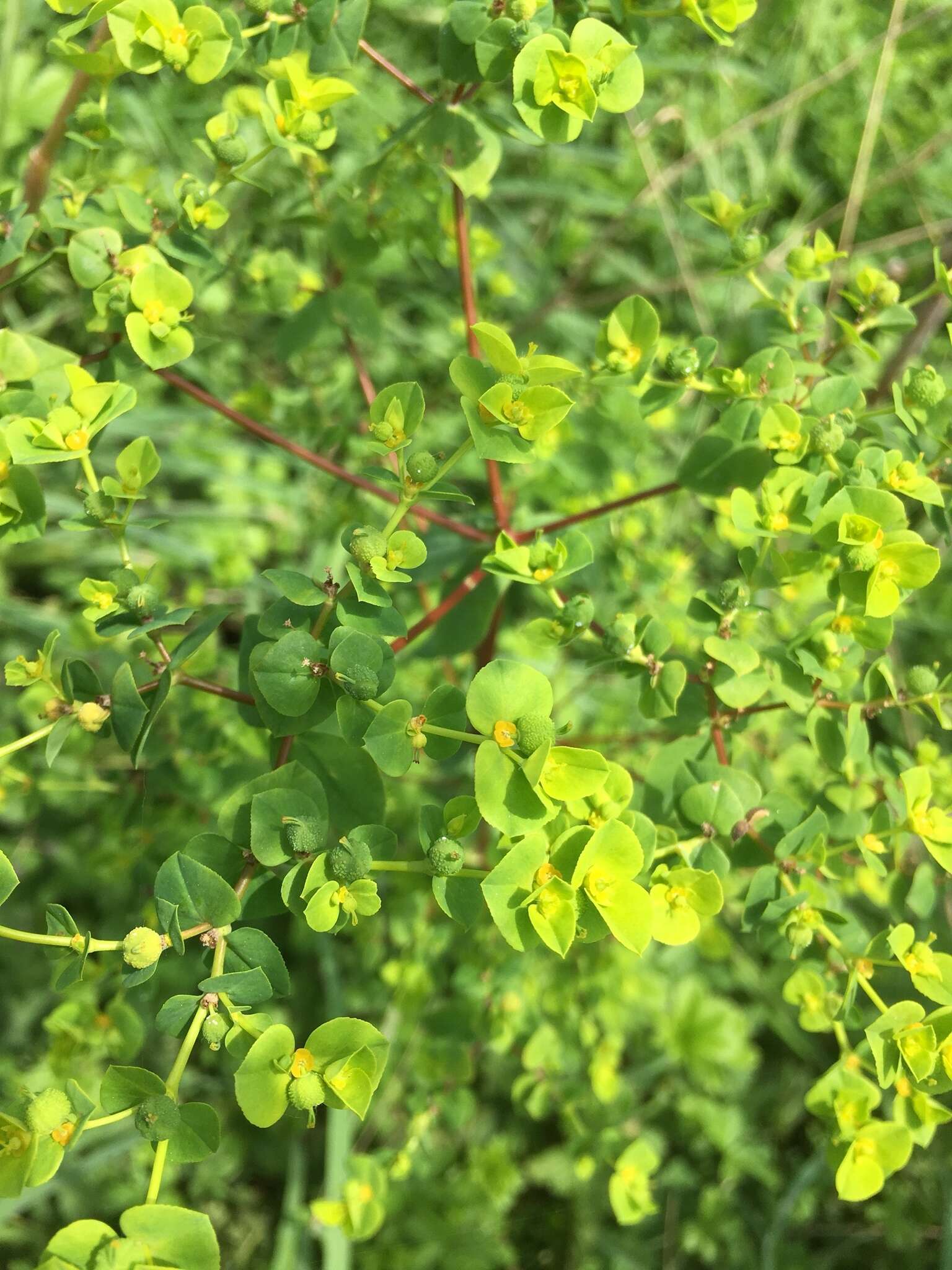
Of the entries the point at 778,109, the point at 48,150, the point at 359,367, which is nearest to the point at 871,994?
the point at 359,367

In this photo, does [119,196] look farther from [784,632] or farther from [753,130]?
[753,130]

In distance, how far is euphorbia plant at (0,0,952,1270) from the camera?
40.6 inches

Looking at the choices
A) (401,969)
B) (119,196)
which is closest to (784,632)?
(401,969)

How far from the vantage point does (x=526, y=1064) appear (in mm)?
2049

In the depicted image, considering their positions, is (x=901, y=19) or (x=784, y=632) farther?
(x=901, y=19)

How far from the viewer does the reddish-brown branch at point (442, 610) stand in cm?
139

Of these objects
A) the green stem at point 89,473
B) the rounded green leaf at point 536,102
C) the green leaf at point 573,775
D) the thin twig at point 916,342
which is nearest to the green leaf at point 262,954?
the green leaf at point 573,775

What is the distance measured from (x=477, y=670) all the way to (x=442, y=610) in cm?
15

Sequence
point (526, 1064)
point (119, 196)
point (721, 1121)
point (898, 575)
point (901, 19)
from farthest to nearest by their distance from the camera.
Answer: point (901, 19), point (721, 1121), point (526, 1064), point (119, 196), point (898, 575)

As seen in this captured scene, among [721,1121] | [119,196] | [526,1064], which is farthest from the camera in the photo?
[721,1121]

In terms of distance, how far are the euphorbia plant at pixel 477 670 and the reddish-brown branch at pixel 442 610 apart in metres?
0.04

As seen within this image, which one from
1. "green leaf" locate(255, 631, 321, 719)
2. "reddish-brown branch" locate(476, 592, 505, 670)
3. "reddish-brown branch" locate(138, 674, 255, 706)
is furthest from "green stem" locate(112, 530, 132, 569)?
"reddish-brown branch" locate(476, 592, 505, 670)

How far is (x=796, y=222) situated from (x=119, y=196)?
2.76m

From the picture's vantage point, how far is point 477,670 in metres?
1.34
